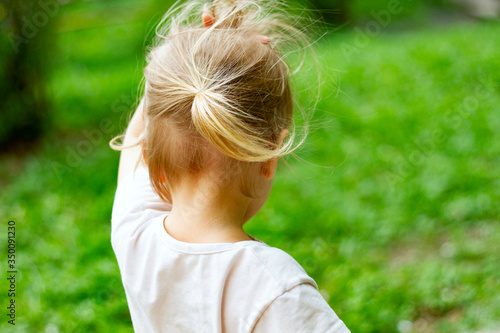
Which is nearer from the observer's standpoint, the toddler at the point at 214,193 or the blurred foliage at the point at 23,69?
the toddler at the point at 214,193

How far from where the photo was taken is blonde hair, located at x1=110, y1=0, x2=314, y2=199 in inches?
43.9

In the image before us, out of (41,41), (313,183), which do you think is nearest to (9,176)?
(41,41)

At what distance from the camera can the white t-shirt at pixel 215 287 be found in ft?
3.40

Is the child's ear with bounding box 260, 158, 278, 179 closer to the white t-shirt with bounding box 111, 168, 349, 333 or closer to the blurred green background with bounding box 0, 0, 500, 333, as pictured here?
the white t-shirt with bounding box 111, 168, 349, 333

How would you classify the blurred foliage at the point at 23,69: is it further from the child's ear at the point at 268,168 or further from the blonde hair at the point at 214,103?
the child's ear at the point at 268,168

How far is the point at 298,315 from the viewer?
1.02 metres

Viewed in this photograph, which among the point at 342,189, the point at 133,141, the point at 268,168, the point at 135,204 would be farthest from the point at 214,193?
the point at 342,189

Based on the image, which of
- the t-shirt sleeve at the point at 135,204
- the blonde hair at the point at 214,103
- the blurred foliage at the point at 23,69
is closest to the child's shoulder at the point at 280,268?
the blonde hair at the point at 214,103

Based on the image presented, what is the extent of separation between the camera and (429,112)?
449cm

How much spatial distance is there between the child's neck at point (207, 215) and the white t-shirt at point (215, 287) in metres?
0.03

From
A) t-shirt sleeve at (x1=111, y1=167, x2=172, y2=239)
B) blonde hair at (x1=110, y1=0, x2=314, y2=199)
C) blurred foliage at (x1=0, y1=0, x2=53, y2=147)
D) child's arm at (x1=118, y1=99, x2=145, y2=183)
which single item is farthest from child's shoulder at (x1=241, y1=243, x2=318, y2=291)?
blurred foliage at (x1=0, y1=0, x2=53, y2=147)

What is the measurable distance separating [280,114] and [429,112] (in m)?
3.54

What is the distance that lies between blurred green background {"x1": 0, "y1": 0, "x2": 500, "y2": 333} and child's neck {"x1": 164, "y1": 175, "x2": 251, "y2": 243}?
0.48 metres

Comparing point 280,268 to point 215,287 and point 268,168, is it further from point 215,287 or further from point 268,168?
point 268,168
